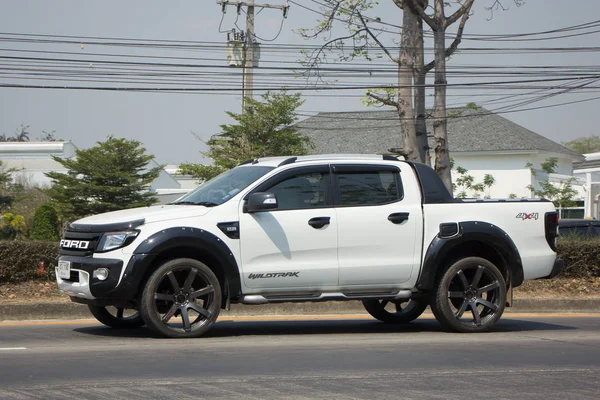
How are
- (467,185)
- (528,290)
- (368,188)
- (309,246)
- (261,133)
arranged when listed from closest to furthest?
(309,246) → (368,188) → (528,290) → (261,133) → (467,185)

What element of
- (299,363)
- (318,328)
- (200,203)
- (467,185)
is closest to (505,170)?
(467,185)

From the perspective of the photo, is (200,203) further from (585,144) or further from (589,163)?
(585,144)

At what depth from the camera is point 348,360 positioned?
25.9ft

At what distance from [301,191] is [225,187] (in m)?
0.82

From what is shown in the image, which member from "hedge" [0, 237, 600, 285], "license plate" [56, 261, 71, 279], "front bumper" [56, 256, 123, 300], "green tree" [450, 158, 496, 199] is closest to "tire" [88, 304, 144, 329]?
"license plate" [56, 261, 71, 279]

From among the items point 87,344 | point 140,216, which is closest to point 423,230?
point 140,216

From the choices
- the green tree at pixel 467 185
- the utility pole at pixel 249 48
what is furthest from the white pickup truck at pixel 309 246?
the green tree at pixel 467 185

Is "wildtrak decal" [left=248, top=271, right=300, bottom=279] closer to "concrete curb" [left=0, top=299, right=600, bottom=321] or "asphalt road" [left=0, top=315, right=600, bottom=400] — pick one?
"asphalt road" [left=0, top=315, right=600, bottom=400]

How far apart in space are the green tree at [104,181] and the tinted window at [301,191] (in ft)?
88.0

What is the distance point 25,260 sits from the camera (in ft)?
43.0

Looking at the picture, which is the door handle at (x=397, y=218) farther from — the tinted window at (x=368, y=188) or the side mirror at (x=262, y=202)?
the side mirror at (x=262, y=202)

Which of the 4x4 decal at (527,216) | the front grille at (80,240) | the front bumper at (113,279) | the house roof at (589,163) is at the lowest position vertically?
the front bumper at (113,279)

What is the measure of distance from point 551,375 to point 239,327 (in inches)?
165

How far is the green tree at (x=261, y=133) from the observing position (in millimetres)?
31672
